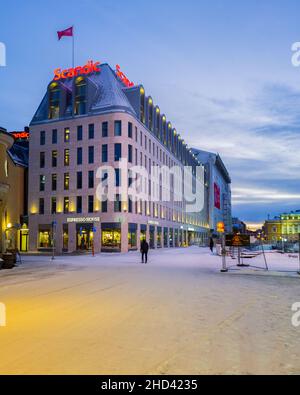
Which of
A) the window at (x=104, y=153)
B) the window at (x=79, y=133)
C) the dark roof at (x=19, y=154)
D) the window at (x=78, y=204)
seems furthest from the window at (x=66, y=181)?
the dark roof at (x=19, y=154)

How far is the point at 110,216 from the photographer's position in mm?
50781

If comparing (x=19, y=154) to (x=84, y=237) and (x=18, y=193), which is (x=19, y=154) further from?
(x=84, y=237)

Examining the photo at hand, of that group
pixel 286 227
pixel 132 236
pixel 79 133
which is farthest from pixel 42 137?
pixel 286 227

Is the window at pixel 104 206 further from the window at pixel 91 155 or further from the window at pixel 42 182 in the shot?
the window at pixel 42 182

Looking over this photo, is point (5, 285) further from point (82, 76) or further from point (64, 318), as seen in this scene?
point (82, 76)

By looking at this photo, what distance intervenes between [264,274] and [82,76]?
4450 centimetres

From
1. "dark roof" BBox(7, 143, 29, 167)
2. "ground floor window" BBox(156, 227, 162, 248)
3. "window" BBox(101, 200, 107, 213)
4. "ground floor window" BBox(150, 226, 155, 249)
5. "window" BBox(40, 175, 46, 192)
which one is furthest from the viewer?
"ground floor window" BBox(156, 227, 162, 248)

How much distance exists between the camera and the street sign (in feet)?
72.4

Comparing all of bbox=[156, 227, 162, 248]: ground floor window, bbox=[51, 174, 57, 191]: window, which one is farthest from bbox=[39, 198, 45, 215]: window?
bbox=[156, 227, 162, 248]: ground floor window

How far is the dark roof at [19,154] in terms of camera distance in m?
60.9

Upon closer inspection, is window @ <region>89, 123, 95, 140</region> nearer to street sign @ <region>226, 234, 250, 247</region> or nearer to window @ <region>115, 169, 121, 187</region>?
window @ <region>115, 169, 121, 187</region>

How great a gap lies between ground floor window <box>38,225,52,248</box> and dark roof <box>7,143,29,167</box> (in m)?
12.2

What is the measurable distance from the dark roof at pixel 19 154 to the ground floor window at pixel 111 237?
20.5 metres
